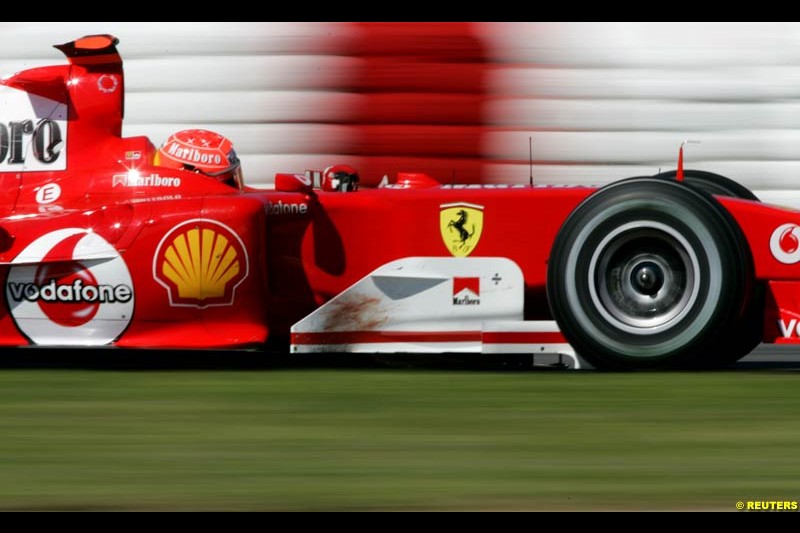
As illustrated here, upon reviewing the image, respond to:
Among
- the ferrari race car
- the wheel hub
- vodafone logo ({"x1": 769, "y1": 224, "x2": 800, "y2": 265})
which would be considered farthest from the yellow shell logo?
vodafone logo ({"x1": 769, "y1": 224, "x2": 800, "y2": 265})

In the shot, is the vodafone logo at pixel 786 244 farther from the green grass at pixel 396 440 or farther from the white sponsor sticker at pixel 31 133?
the white sponsor sticker at pixel 31 133

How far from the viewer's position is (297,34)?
8602 mm

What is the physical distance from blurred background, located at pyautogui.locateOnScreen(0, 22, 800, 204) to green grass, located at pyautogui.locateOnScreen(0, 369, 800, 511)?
2910 mm

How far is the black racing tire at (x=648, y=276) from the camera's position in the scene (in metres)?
5.57

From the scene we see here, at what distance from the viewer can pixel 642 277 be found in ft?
18.8

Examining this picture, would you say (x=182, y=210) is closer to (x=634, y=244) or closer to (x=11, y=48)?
(x=634, y=244)

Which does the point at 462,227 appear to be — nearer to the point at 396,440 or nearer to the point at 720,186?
the point at 720,186

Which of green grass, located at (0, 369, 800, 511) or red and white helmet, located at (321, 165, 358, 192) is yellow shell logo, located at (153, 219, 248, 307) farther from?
red and white helmet, located at (321, 165, 358, 192)

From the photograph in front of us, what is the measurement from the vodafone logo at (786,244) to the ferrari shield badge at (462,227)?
1260 millimetres

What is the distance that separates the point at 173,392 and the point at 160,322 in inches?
27.3

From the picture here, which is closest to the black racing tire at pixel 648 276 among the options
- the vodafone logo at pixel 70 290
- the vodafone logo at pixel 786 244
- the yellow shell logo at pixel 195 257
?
the vodafone logo at pixel 786 244

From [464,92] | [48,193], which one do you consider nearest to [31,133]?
[48,193]

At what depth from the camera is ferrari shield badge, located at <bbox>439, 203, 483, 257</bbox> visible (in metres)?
6.02

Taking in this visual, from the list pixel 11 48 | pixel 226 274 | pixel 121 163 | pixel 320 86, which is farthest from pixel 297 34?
pixel 226 274
